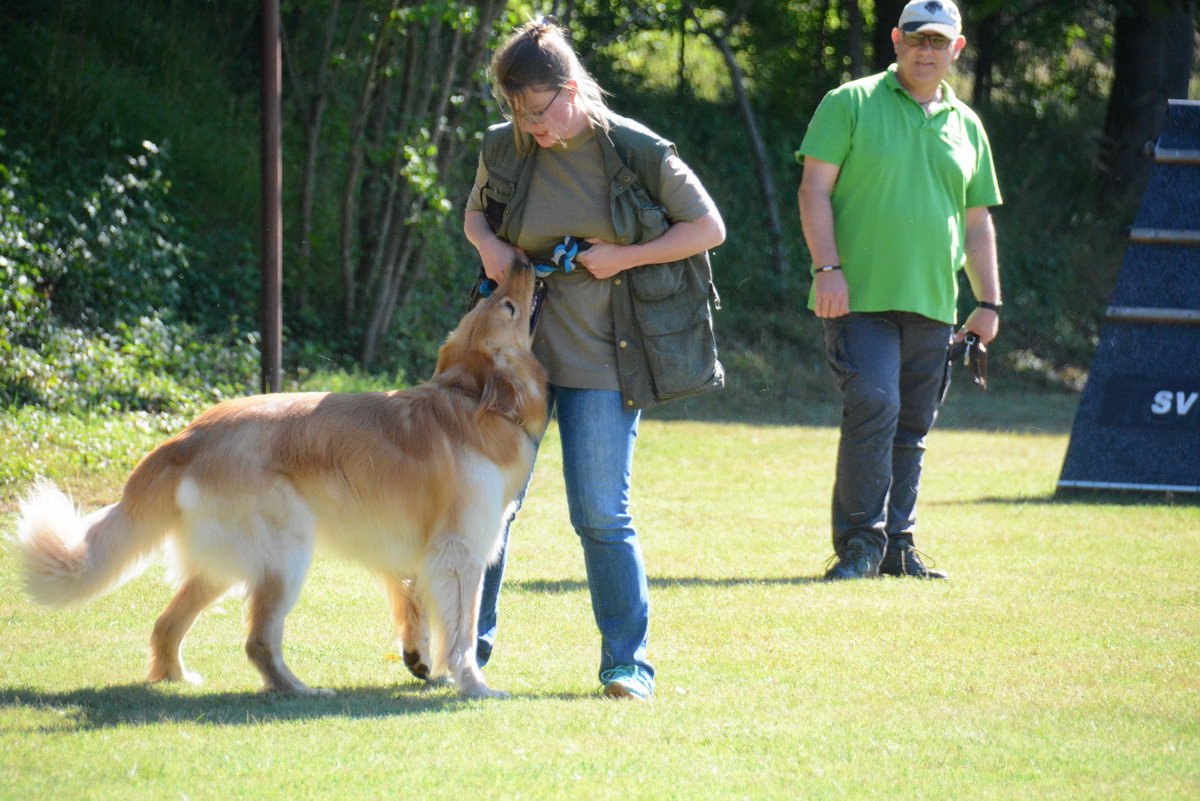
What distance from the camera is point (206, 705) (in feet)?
12.9

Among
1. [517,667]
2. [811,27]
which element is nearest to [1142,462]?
[517,667]

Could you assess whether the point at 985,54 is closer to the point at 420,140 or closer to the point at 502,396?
the point at 420,140

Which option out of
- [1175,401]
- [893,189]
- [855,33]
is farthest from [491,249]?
[855,33]

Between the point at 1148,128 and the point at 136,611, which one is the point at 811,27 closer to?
the point at 1148,128

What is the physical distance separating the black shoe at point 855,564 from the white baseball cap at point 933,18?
2.31m

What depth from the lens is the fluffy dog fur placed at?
157 inches

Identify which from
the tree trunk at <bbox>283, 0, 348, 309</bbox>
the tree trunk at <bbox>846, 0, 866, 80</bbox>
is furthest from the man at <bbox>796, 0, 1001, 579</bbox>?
the tree trunk at <bbox>846, 0, 866, 80</bbox>

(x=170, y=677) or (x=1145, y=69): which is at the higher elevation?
(x=1145, y=69)

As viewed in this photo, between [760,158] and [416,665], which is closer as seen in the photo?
[416,665]

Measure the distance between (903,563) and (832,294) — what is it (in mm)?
1354

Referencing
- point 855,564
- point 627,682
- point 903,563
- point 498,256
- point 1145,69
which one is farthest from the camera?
point 1145,69

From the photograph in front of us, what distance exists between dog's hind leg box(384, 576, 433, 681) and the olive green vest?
1.04m

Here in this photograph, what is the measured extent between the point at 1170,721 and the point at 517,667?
208 cm

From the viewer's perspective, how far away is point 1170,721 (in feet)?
12.6
